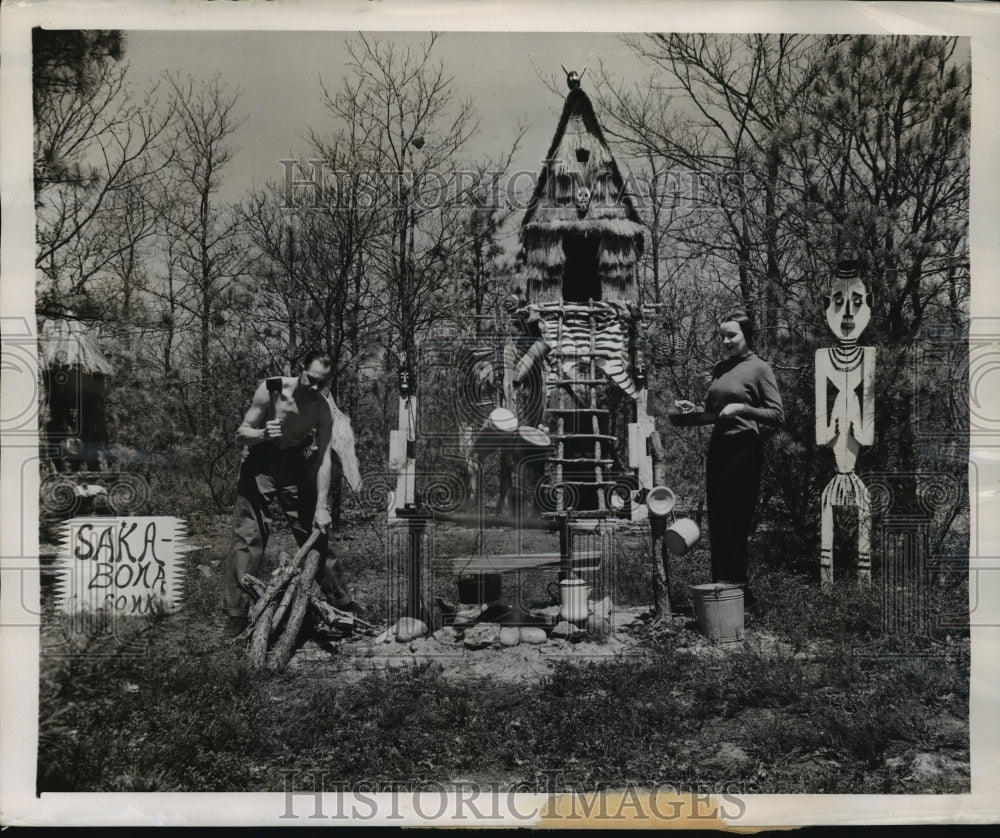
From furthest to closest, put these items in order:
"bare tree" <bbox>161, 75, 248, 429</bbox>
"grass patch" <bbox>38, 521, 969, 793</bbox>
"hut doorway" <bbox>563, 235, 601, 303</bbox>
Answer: "hut doorway" <bbox>563, 235, 601, 303</bbox> < "bare tree" <bbox>161, 75, 248, 429</bbox> < "grass patch" <bbox>38, 521, 969, 793</bbox>

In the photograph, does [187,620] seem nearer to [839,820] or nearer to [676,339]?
[676,339]

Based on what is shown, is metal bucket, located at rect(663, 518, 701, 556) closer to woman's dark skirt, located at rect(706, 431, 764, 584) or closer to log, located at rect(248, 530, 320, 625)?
woman's dark skirt, located at rect(706, 431, 764, 584)

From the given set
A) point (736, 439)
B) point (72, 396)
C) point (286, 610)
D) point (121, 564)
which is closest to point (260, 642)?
point (286, 610)

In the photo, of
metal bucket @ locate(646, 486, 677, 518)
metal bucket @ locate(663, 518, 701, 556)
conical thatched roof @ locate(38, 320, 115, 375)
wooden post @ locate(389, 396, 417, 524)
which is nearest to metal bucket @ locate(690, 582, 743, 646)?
metal bucket @ locate(663, 518, 701, 556)

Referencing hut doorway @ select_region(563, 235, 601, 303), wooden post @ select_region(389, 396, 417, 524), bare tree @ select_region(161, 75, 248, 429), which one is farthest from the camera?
hut doorway @ select_region(563, 235, 601, 303)

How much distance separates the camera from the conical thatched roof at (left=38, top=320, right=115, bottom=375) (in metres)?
Answer: 4.74

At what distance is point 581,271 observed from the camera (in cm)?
507

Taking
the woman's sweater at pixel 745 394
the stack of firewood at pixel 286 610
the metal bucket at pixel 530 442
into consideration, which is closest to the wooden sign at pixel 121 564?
the stack of firewood at pixel 286 610

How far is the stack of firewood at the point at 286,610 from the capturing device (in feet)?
15.9

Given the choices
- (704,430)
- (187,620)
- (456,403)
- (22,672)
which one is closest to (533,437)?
(456,403)

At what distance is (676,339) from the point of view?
506 cm

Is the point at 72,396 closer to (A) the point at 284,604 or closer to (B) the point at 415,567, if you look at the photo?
(A) the point at 284,604

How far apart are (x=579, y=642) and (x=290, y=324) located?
8.26 feet

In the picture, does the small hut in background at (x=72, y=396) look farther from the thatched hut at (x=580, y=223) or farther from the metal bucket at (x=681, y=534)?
the metal bucket at (x=681, y=534)
